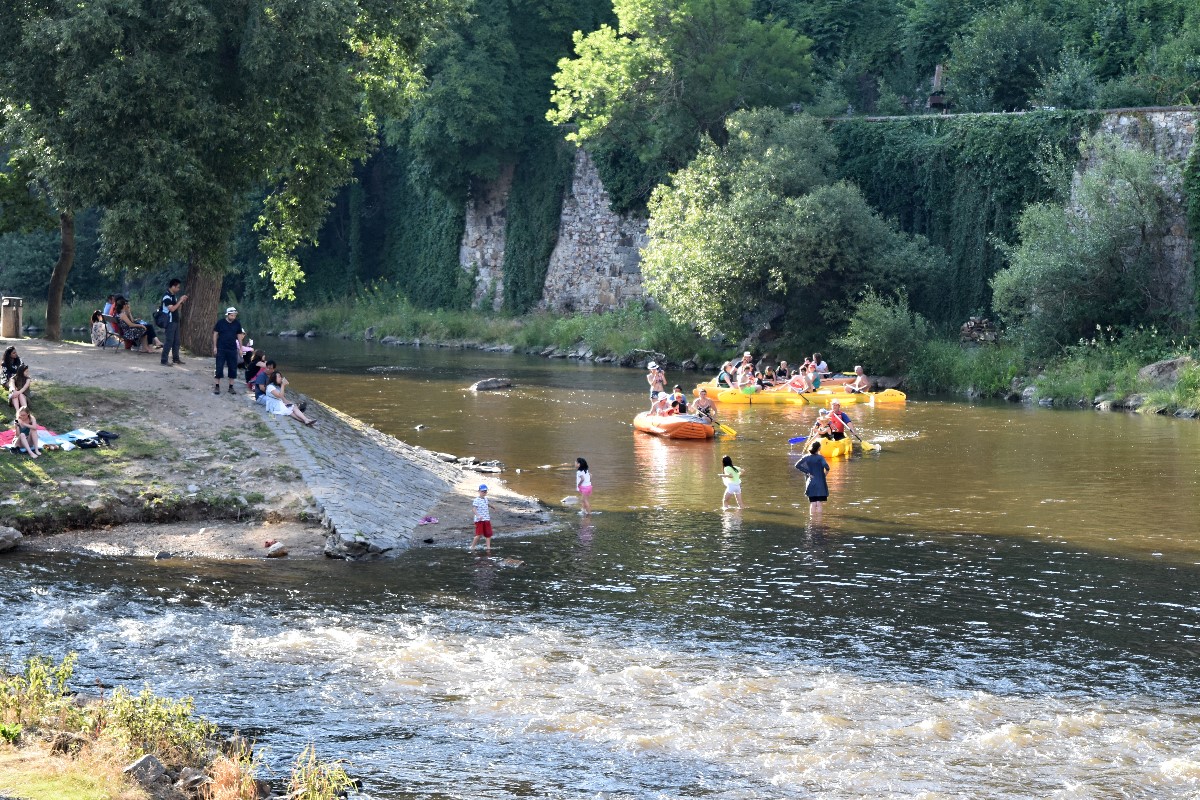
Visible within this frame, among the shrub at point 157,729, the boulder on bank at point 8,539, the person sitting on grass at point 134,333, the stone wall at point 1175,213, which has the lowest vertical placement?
the shrub at point 157,729

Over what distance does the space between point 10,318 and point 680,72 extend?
24693 mm

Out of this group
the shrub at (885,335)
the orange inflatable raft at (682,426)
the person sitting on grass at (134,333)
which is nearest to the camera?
the person sitting on grass at (134,333)

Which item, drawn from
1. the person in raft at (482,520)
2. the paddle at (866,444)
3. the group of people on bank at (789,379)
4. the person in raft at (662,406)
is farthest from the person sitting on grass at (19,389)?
the group of people on bank at (789,379)

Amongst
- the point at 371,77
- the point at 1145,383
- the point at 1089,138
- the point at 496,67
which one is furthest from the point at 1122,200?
the point at 496,67

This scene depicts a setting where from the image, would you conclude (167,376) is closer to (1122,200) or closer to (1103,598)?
(1103,598)

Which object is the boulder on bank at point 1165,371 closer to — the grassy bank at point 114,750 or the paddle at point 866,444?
the paddle at point 866,444

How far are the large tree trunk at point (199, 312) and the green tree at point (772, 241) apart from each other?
1674 cm

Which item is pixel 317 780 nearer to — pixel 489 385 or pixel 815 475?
pixel 815 475

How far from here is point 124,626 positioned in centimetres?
1355

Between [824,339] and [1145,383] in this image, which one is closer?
[1145,383]

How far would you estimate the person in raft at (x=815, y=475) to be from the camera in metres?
19.7

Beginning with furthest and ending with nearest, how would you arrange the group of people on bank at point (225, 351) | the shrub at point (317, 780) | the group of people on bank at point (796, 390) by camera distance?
the group of people on bank at point (225, 351) < the group of people on bank at point (796, 390) < the shrub at point (317, 780)

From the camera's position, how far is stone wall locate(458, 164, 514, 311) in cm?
5850

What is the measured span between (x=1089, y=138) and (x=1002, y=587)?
24.8 m
